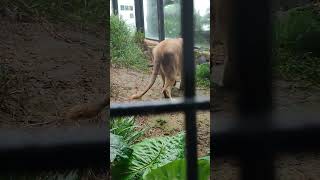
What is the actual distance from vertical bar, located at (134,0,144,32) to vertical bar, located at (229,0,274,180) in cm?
34

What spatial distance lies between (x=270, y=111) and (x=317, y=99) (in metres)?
0.31

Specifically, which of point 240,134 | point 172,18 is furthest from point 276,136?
point 172,18

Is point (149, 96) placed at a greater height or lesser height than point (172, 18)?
lesser

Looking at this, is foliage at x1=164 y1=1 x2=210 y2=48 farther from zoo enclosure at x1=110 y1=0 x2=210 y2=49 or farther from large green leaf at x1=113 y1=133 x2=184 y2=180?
large green leaf at x1=113 y1=133 x2=184 y2=180

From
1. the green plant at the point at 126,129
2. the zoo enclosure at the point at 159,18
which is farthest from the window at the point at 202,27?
the green plant at the point at 126,129

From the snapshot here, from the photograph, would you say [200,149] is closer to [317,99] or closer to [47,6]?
[317,99]

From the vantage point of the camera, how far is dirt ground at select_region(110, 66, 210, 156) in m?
1.13

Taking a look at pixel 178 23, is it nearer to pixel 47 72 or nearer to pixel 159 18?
pixel 159 18

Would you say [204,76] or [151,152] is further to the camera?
[151,152]

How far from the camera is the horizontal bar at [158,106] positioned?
0.94m

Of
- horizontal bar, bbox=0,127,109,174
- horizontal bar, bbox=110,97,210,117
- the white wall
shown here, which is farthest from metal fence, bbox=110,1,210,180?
the white wall

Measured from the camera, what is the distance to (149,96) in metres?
1.20

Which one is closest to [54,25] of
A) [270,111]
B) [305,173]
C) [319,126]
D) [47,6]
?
[47,6]

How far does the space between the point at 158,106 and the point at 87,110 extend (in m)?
0.17
